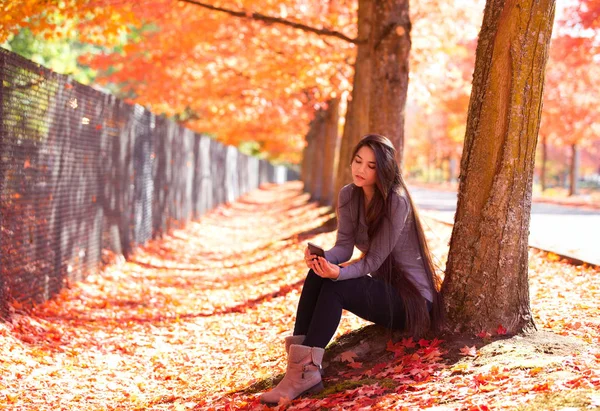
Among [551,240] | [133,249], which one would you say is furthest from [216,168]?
[551,240]

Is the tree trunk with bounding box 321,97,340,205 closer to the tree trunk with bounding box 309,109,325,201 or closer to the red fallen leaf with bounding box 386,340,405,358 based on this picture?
the tree trunk with bounding box 309,109,325,201

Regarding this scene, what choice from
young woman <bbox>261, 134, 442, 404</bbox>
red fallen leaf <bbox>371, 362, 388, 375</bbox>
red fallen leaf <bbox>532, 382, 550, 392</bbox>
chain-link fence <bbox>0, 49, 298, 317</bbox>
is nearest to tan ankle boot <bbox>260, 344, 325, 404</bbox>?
young woman <bbox>261, 134, 442, 404</bbox>

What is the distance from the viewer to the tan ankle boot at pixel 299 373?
4527 millimetres

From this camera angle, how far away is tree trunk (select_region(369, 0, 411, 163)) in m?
9.60

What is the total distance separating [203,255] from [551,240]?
6.34 m

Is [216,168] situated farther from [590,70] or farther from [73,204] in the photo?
[73,204]

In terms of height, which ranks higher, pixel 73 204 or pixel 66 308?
pixel 73 204

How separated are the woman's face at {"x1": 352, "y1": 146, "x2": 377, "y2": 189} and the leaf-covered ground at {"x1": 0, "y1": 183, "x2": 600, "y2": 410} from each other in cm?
115

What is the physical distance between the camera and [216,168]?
24.0m

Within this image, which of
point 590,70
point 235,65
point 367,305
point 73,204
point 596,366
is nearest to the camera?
point 596,366

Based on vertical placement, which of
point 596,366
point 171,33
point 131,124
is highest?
point 171,33

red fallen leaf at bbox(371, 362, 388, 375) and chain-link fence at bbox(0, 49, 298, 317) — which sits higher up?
chain-link fence at bbox(0, 49, 298, 317)

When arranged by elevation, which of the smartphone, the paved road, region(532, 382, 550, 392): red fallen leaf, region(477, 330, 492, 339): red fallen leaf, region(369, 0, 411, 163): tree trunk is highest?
region(369, 0, 411, 163): tree trunk

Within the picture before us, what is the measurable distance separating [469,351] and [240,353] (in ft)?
8.35
